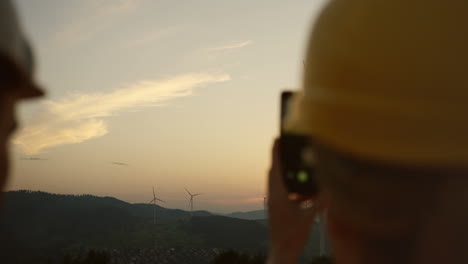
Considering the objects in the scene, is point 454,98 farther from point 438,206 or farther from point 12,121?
point 12,121

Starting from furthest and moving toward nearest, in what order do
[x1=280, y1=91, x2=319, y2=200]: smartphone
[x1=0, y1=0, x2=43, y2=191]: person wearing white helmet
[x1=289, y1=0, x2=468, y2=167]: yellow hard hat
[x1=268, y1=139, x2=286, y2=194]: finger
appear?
[x1=268, y1=139, x2=286, y2=194]: finger, [x1=280, y1=91, x2=319, y2=200]: smartphone, [x1=0, y1=0, x2=43, y2=191]: person wearing white helmet, [x1=289, y1=0, x2=468, y2=167]: yellow hard hat

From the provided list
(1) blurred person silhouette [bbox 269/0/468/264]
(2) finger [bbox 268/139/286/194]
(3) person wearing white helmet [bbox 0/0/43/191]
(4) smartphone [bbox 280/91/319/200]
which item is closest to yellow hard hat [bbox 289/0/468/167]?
(1) blurred person silhouette [bbox 269/0/468/264]

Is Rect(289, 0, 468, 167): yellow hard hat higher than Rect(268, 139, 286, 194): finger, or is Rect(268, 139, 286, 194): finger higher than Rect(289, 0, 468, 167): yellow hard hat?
Rect(289, 0, 468, 167): yellow hard hat

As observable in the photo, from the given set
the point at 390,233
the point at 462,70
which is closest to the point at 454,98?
the point at 462,70

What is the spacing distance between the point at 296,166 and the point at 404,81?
104 centimetres

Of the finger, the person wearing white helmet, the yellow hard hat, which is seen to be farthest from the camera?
the finger

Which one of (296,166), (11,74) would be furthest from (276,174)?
(11,74)

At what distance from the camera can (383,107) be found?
67.5 inches

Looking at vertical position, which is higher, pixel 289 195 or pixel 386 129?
pixel 386 129

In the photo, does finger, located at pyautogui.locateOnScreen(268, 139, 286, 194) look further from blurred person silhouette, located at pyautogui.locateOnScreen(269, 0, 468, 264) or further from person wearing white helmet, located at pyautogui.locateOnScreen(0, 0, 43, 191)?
person wearing white helmet, located at pyautogui.locateOnScreen(0, 0, 43, 191)

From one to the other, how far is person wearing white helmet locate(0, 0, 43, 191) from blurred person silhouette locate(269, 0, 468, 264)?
1.30m

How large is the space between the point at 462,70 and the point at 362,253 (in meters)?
0.85

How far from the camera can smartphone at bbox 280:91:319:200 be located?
8.35 ft

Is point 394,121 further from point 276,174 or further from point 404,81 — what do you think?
point 276,174
